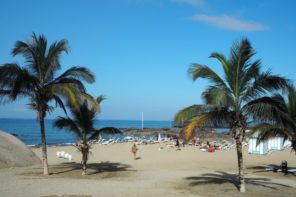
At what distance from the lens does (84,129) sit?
1841 cm

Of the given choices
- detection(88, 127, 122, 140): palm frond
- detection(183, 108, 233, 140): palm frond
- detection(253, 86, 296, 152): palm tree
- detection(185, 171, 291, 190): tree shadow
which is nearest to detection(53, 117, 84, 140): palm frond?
detection(88, 127, 122, 140): palm frond

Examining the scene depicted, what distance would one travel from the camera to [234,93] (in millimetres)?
13273

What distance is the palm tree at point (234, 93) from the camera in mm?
12938

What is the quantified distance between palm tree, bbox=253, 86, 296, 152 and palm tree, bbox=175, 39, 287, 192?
0.45m

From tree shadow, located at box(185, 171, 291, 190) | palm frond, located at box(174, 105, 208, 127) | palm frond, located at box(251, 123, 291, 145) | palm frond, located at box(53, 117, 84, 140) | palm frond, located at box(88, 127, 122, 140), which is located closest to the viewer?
palm frond, located at box(174, 105, 208, 127)

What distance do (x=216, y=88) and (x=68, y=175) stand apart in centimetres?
828

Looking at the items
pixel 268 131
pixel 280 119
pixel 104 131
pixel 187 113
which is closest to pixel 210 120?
pixel 187 113

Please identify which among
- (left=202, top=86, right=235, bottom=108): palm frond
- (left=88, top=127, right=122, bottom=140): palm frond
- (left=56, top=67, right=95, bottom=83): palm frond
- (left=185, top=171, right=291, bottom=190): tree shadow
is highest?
(left=56, top=67, right=95, bottom=83): palm frond

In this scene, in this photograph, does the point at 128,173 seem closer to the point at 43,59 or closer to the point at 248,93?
the point at 43,59

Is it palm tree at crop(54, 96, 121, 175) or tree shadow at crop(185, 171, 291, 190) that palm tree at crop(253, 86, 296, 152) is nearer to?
tree shadow at crop(185, 171, 291, 190)

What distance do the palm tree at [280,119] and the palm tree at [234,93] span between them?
445 mm

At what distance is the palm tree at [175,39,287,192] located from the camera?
12.9 meters

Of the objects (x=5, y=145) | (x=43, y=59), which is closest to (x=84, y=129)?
(x=43, y=59)

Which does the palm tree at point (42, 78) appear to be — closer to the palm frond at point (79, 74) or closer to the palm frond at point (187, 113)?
the palm frond at point (79, 74)
